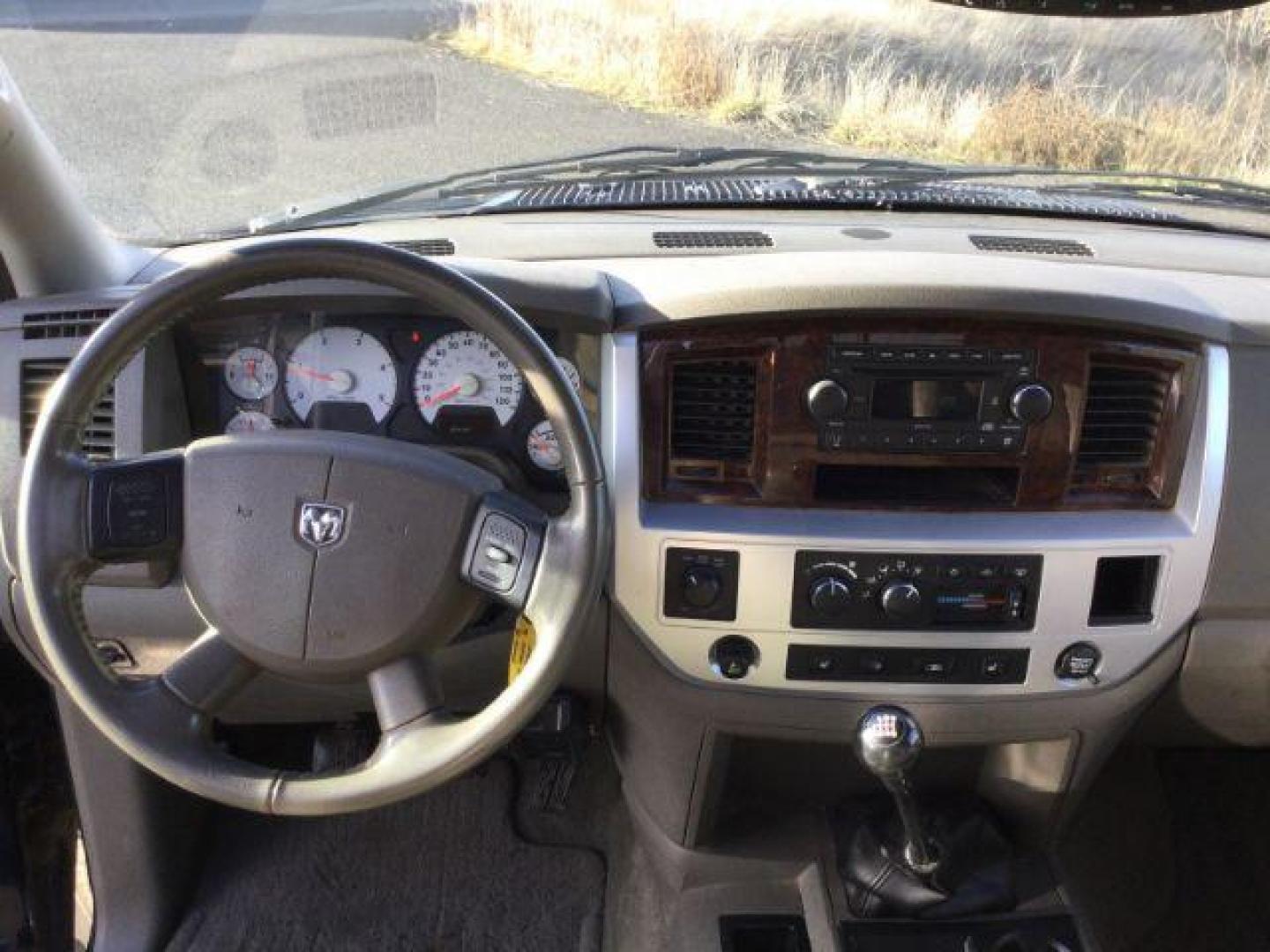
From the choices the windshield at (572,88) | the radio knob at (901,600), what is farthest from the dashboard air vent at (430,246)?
the radio knob at (901,600)

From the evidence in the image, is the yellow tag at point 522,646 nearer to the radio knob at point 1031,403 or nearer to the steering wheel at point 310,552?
the steering wheel at point 310,552

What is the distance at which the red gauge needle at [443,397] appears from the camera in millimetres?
1941

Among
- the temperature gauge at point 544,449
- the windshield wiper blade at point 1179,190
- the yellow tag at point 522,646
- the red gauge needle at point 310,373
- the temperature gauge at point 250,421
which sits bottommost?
the yellow tag at point 522,646

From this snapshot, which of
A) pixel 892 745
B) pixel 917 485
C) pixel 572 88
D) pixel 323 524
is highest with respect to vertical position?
pixel 572 88

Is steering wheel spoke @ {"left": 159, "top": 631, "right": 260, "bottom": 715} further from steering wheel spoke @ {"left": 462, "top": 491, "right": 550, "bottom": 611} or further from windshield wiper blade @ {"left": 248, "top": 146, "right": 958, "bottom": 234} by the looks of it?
windshield wiper blade @ {"left": 248, "top": 146, "right": 958, "bottom": 234}

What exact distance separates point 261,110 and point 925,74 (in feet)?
5.36

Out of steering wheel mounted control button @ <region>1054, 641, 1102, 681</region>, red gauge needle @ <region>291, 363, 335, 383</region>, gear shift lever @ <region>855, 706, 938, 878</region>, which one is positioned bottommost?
gear shift lever @ <region>855, 706, 938, 878</region>

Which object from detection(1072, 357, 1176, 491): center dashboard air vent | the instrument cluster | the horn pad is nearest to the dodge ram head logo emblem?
the horn pad

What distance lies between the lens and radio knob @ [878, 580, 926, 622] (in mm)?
1914

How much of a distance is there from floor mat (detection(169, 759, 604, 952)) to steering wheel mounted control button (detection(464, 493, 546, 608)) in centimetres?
139

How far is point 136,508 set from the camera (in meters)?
1.59

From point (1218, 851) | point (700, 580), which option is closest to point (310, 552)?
point (700, 580)

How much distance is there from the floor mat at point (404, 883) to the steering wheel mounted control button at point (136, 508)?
1373 mm

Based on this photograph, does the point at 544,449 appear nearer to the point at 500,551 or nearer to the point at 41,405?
the point at 500,551
